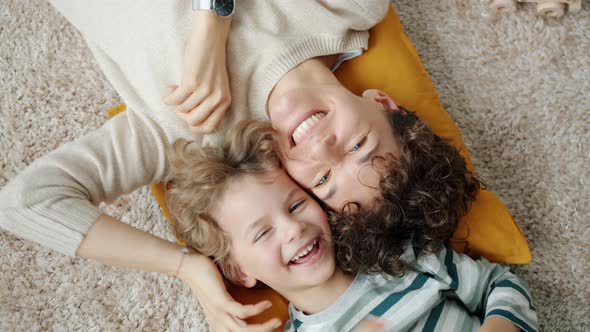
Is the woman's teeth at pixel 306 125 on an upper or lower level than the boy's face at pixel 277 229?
upper

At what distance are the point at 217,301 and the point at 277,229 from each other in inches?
8.5

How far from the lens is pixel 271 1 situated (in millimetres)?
1407

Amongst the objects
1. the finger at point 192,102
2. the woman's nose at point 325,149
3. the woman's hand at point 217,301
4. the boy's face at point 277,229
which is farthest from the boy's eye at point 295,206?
the finger at point 192,102

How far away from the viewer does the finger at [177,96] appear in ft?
4.19

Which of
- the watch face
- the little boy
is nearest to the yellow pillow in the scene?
Result: the little boy

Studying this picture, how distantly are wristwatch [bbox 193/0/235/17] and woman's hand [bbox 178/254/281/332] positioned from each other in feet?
1.83

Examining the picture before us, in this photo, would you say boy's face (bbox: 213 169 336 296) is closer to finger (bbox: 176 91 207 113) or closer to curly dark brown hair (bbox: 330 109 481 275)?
curly dark brown hair (bbox: 330 109 481 275)

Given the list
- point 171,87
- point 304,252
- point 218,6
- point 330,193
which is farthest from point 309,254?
point 218,6

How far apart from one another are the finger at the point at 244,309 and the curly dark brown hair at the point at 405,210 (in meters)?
0.20

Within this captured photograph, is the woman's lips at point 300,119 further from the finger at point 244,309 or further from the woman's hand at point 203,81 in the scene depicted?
the finger at point 244,309

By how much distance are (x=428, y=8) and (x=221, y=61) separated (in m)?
0.77

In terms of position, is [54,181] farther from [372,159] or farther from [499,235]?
[499,235]

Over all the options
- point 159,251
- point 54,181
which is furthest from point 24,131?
point 159,251

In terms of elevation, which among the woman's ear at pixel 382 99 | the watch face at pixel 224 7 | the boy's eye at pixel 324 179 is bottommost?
the boy's eye at pixel 324 179
